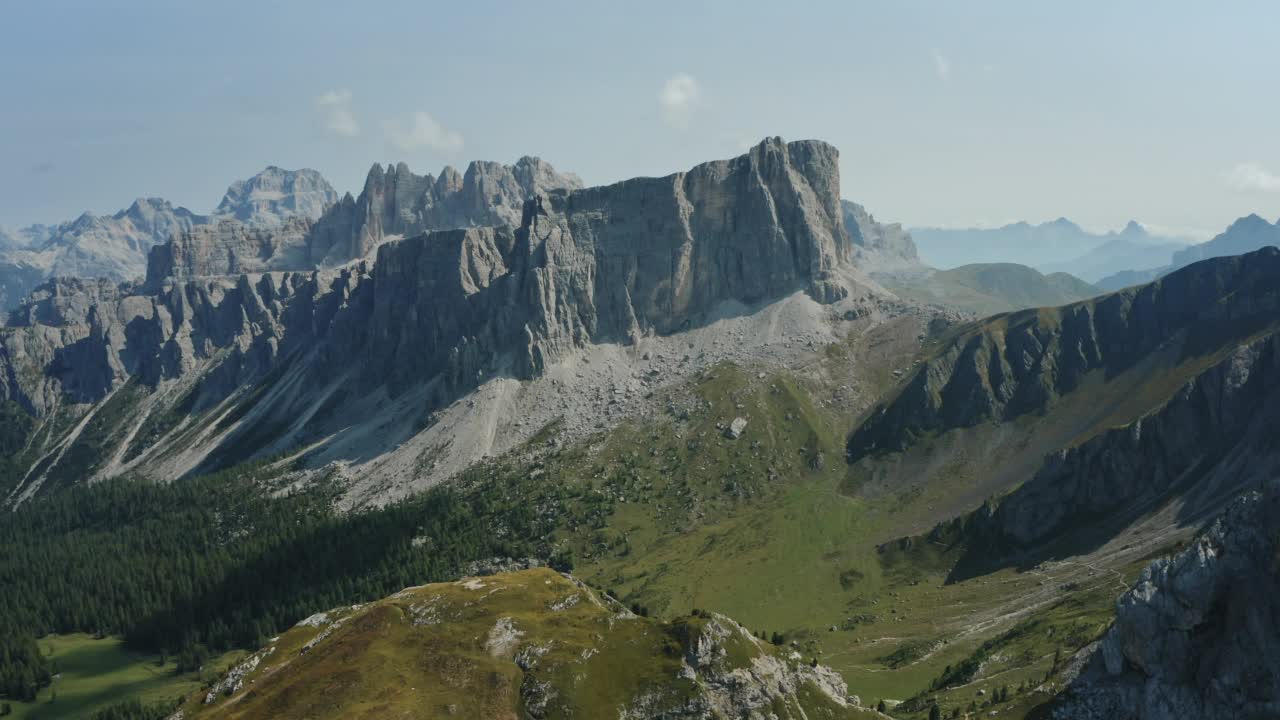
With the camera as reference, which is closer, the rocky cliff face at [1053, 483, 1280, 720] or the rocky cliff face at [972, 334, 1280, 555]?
the rocky cliff face at [1053, 483, 1280, 720]

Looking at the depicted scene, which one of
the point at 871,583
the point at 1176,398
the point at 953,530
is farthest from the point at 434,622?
the point at 1176,398

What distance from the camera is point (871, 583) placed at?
19050 centimetres

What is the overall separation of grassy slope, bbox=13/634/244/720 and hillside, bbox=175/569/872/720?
72777 millimetres

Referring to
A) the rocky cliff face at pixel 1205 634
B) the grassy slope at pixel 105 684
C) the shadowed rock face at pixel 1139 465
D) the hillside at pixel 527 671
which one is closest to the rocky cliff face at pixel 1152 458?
the shadowed rock face at pixel 1139 465

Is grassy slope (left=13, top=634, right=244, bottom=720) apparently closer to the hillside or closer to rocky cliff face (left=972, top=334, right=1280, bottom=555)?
the hillside

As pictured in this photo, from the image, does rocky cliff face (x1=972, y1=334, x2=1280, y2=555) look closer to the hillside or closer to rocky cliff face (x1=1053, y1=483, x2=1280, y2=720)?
rocky cliff face (x1=1053, y1=483, x2=1280, y2=720)

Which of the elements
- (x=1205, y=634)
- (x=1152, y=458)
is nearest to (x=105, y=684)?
(x=1205, y=634)

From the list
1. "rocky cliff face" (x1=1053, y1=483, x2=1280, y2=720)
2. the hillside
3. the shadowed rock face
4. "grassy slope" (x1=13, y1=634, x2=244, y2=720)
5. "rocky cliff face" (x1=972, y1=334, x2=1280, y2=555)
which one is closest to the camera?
"rocky cliff face" (x1=1053, y1=483, x2=1280, y2=720)

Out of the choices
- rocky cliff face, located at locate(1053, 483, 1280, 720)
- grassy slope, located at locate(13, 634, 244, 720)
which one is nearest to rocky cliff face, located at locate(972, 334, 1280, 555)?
rocky cliff face, located at locate(1053, 483, 1280, 720)

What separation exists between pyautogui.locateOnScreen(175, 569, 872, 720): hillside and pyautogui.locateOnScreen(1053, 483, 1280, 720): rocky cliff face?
33.2 meters

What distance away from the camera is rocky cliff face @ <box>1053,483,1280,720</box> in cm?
8138

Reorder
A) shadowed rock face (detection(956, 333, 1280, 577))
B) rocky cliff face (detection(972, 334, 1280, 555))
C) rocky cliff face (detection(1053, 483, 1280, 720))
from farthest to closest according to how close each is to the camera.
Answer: rocky cliff face (detection(972, 334, 1280, 555)) → shadowed rock face (detection(956, 333, 1280, 577)) → rocky cliff face (detection(1053, 483, 1280, 720))

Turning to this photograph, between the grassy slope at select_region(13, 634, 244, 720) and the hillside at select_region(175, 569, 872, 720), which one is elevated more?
the hillside at select_region(175, 569, 872, 720)

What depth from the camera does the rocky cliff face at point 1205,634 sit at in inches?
3204
